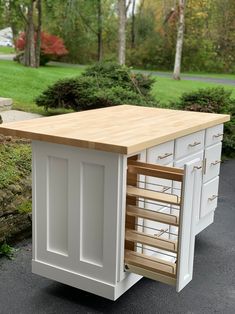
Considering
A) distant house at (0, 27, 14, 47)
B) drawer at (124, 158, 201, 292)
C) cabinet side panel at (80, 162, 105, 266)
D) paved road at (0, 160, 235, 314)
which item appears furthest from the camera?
→ distant house at (0, 27, 14, 47)

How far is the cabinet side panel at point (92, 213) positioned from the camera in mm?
2445

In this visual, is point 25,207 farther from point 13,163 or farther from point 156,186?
point 156,186

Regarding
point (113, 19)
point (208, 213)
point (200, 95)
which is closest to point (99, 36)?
point (113, 19)

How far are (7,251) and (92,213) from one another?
3.73ft

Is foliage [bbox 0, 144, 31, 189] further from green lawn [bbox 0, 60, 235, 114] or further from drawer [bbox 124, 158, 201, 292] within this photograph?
green lawn [bbox 0, 60, 235, 114]

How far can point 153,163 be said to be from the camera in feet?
8.79

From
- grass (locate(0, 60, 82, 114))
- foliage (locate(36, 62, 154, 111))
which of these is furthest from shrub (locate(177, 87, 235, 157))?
grass (locate(0, 60, 82, 114))

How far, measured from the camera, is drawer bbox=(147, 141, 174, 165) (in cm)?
265

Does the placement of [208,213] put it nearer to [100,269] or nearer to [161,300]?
[161,300]

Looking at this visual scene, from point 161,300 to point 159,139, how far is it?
100 centimetres

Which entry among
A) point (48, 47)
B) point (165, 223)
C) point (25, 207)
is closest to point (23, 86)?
point (25, 207)

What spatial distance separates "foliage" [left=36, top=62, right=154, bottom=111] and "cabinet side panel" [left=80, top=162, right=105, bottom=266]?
4.01 metres

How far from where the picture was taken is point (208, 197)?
138 inches

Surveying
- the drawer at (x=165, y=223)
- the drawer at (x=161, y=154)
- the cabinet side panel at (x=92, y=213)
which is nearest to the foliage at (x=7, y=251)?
the cabinet side panel at (x=92, y=213)
